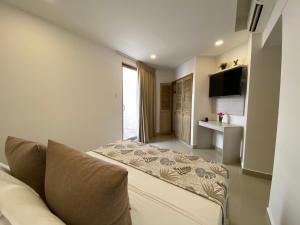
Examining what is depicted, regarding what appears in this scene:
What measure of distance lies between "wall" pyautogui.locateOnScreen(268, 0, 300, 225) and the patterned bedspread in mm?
474

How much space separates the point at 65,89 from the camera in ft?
8.83

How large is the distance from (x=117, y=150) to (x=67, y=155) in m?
1.15

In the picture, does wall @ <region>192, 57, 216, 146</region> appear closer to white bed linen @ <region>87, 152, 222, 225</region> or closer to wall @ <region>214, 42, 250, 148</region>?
wall @ <region>214, 42, 250, 148</region>

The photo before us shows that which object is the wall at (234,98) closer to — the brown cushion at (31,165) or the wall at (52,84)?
the wall at (52,84)

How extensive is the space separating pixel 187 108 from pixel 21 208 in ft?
13.8

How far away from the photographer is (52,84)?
2.51 m

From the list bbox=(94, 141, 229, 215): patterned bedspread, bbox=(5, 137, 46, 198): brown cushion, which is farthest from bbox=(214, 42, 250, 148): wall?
bbox=(5, 137, 46, 198): brown cushion

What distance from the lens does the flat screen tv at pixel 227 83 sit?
3.12 m

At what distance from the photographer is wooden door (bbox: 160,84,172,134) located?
5.62m

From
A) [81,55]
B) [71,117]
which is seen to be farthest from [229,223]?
[81,55]

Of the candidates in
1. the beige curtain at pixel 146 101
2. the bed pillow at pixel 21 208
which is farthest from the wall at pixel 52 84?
the bed pillow at pixel 21 208

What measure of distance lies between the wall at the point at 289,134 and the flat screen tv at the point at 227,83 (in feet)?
5.34

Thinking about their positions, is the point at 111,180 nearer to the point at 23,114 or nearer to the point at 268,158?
the point at 23,114

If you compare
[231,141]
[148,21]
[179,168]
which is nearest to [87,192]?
[179,168]
